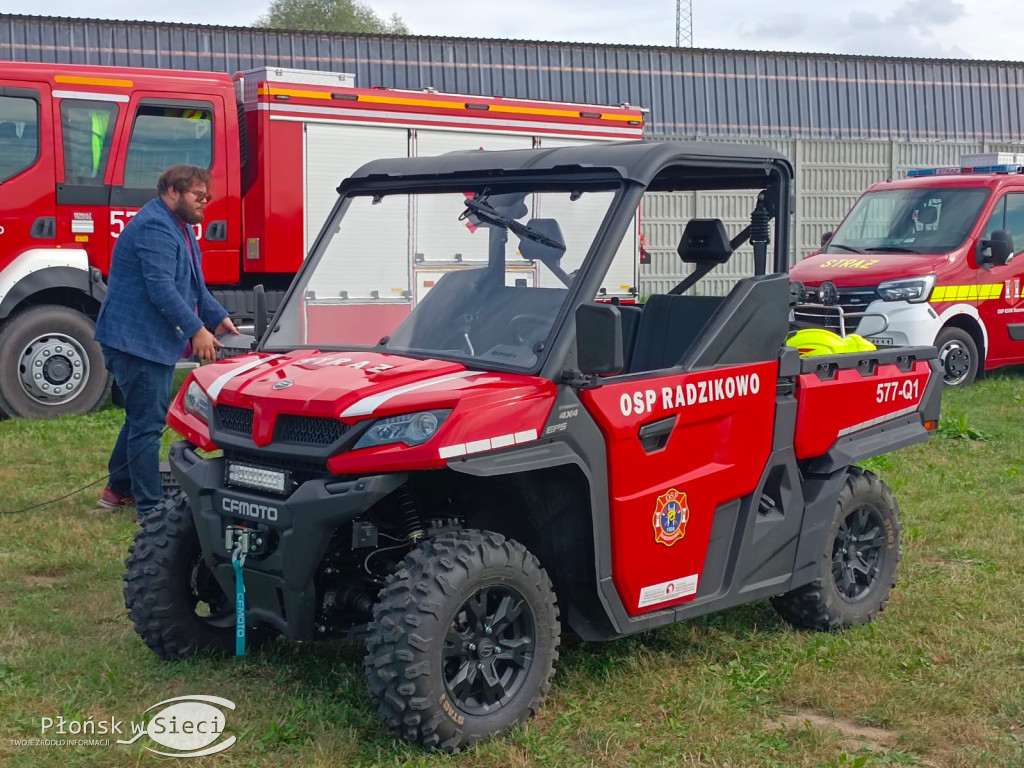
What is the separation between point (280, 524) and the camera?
162 inches

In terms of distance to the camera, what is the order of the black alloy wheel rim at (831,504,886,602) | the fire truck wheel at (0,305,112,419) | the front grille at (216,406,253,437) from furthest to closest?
the fire truck wheel at (0,305,112,419) < the black alloy wheel rim at (831,504,886,602) < the front grille at (216,406,253,437)

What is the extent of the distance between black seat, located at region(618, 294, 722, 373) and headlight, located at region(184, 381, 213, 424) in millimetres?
1683

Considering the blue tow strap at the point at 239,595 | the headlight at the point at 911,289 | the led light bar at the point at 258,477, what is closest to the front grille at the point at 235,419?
the led light bar at the point at 258,477

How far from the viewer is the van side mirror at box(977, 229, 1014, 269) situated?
12250mm

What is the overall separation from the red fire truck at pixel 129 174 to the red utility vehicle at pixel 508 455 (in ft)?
18.1

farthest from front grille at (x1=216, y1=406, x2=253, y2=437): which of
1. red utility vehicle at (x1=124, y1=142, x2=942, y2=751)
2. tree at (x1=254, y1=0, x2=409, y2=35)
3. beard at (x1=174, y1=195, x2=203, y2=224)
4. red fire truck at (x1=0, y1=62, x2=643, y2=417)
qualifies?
tree at (x1=254, y1=0, x2=409, y2=35)

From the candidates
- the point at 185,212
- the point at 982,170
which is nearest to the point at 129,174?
the point at 185,212

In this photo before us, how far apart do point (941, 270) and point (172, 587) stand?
361 inches

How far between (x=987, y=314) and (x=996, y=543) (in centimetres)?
634

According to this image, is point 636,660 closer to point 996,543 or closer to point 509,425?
point 509,425

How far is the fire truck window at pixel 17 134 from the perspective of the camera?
1037cm

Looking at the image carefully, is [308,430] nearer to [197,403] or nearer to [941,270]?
[197,403]

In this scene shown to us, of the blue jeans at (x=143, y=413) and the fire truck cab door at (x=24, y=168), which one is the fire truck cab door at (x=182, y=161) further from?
the blue jeans at (x=143, y=413)

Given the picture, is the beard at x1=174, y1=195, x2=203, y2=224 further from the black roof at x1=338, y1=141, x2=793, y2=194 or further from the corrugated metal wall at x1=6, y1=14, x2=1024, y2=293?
the corrugated metal wall at x1=6, y1=14, x2=1024, y2=293
